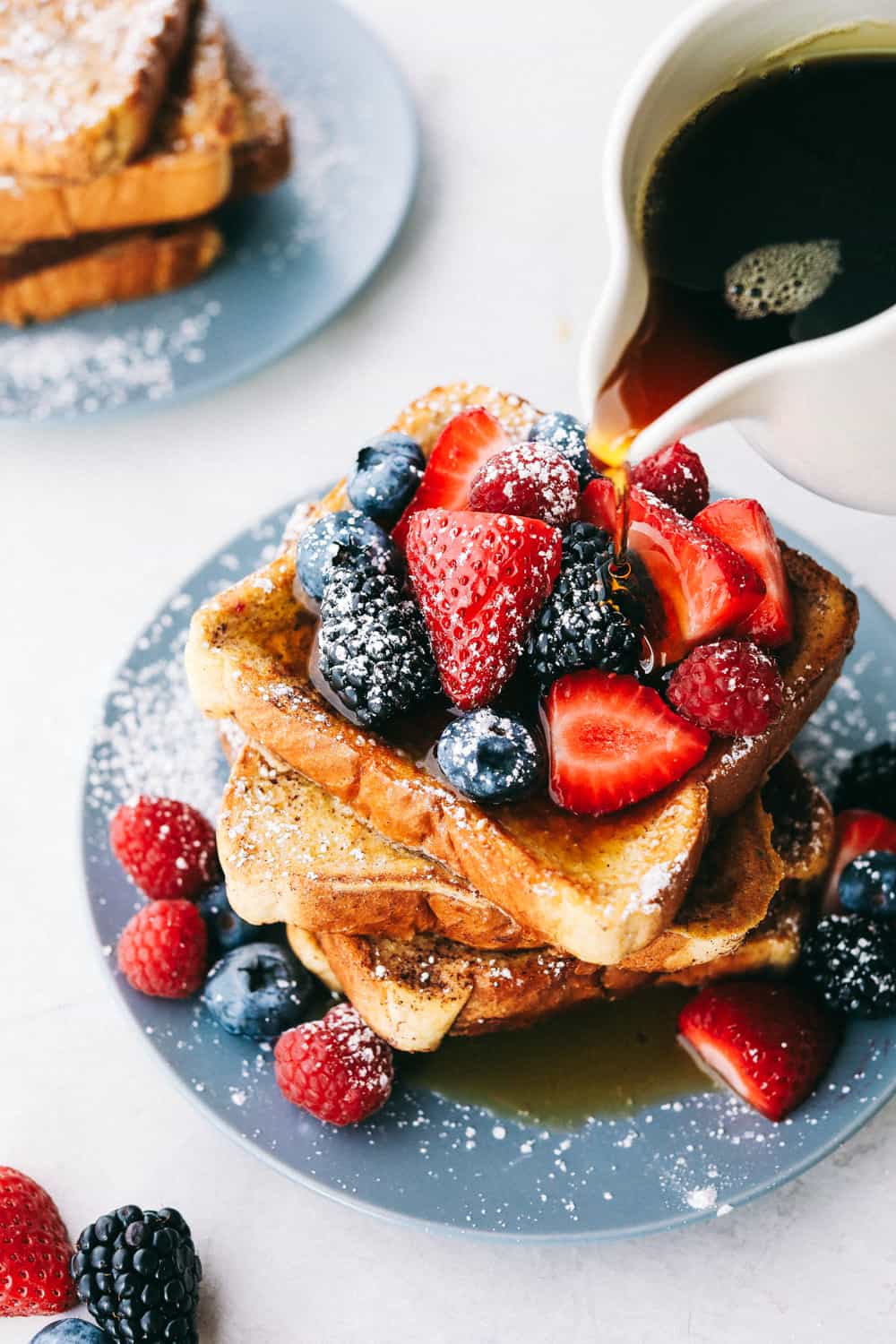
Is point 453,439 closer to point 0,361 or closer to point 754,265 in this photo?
point 754,265

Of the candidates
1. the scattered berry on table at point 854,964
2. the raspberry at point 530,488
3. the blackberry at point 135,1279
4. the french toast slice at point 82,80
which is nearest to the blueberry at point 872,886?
the scattered berry on table at point 854,964

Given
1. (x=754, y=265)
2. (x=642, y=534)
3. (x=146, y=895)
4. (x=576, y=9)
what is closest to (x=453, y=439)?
(x=642, y=534)

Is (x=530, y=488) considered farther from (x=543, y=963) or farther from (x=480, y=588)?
(x=543, y=963)

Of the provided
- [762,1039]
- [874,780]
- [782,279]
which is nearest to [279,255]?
[782,279]

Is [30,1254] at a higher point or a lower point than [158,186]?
lower

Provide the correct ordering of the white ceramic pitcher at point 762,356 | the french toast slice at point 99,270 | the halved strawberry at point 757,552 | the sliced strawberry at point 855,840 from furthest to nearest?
the french toast slice at point 99,270 → the sliced strawberry at point 855,840 → the halved strawberry at point 757,552 → the white ceramic pitcher at point 762,356

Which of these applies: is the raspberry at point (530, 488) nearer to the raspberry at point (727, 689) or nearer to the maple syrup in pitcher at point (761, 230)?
the maple syrup in pitcher at point (761, 230)
